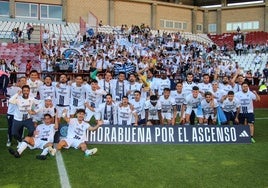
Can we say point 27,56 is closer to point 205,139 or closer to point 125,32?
point 125,32

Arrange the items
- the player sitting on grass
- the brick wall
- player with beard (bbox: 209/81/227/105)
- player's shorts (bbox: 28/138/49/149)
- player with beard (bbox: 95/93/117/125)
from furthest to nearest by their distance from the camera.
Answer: the brick wall < player with beard (bbox: 209/81/227/105) < player with beard (bbox: 95/93/117/125) < player's shorts (bbox: 28/138/49/149) < the player sitting on grass

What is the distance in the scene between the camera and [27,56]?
2700 centimetres

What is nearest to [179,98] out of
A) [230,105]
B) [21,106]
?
[230,105]

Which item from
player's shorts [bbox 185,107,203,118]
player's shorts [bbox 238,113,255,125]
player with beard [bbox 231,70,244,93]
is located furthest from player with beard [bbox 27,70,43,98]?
player with beard [bbox 231,70,244,93]

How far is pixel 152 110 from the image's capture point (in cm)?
1228

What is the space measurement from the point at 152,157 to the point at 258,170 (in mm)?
2433

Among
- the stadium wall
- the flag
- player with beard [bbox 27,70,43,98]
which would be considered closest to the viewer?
→ player with beard [bbox 27,70,43,98]

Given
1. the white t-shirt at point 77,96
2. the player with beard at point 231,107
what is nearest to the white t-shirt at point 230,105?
the player with beard at point 231,107

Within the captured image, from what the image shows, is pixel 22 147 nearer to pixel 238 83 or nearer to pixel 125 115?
pixel 125 115

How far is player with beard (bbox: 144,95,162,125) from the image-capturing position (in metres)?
12.2

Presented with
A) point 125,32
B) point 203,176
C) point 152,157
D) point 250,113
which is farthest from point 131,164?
point 125,32

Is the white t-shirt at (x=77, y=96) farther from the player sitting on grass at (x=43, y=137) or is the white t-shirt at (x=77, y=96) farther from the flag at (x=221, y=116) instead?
the flag at (x=221, y=116)

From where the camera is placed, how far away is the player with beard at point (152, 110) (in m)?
12.2

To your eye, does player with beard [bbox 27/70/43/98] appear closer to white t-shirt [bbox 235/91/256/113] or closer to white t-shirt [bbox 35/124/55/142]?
white t-shirt [bbox 35/124/55/142]
